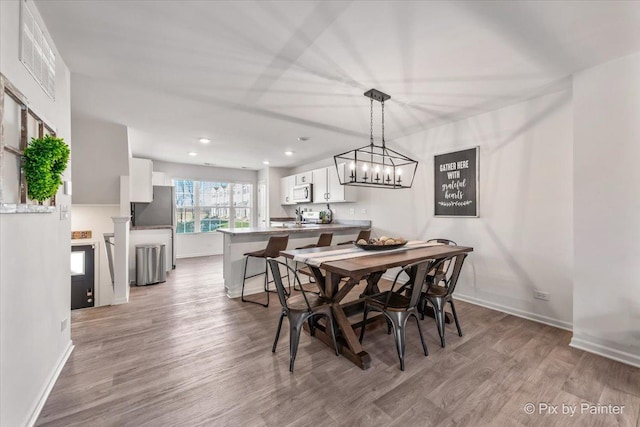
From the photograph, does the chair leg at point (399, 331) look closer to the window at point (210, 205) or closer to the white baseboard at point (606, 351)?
the white baseboard at point (606, 351)

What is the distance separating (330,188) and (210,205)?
3.85 m

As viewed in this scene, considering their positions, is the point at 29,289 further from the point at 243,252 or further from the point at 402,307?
the point at 402,307

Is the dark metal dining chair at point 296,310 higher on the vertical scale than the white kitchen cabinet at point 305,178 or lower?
lower

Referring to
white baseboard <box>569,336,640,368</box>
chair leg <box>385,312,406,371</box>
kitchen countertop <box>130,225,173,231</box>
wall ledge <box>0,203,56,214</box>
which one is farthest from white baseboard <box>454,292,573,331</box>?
kitchen countertop <box>130,225,173,231</box>

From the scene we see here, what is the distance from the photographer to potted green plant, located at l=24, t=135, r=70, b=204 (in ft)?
4.81

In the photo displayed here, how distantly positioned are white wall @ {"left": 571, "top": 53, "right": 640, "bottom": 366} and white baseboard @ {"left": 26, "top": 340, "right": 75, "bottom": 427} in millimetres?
4062

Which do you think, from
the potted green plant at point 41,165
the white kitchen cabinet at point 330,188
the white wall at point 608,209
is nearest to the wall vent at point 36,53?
the potted green plant at point 41,165

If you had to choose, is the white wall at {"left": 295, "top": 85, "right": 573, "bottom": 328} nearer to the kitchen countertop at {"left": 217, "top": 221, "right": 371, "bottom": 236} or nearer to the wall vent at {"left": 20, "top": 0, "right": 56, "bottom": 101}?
the kitchen countertop at {"left": 217, "top": 221, "right": 371, "bottom": 236}

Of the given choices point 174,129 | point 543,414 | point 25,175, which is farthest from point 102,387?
point 174,129

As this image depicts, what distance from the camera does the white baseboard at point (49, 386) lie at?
1.53 metres

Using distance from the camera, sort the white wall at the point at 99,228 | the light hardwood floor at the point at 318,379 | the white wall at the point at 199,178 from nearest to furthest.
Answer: the light hardwood floor at the point at 318,379 < the white wall at the point at 99,228 < the white wall at the point at 199,178

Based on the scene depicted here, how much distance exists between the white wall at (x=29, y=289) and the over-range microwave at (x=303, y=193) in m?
4.28

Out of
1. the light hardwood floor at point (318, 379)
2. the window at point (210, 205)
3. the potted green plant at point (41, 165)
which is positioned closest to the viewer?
the potted green plant at point (41, 165)

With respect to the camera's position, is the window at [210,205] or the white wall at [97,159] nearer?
the white wall at [97,159]
